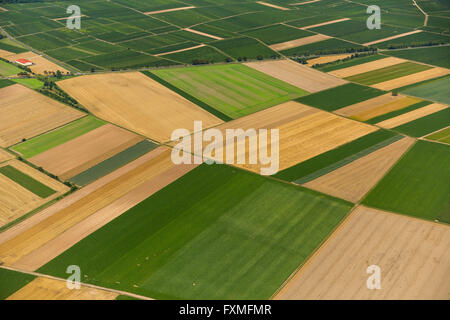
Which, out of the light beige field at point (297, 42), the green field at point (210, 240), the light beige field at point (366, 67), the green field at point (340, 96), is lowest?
the green field at point (210, 240)

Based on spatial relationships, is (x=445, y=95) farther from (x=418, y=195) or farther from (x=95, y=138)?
(x=95, y=138)

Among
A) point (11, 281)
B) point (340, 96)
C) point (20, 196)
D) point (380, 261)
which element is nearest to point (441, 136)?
point (340, 96)

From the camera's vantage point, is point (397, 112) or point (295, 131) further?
point (397, 112)

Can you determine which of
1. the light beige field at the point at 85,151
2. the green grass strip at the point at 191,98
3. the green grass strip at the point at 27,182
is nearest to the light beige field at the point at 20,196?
the green grass strip at the point at 27,182

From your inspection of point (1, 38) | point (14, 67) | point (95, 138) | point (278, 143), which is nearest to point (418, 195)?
point (278, 143)

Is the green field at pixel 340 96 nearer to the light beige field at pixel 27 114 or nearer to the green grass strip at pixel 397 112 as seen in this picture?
the green grass strip at pixel 397 112

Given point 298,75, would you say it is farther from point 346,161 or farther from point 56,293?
point 56,293
